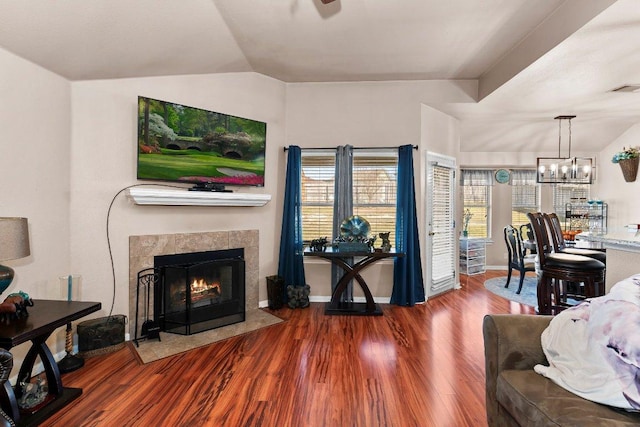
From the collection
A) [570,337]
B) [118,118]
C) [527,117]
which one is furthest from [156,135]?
[527,117]

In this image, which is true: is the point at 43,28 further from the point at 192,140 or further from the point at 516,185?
the point at 516,185

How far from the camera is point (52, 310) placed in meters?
2.13

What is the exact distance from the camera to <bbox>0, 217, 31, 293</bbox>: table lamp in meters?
1.83

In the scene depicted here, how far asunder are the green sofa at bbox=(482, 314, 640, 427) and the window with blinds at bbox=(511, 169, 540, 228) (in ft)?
18.7

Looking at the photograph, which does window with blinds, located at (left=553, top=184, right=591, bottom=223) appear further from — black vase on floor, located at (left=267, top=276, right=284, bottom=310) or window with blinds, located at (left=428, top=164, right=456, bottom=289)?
black vase on floor, located at (left=267, top=276, right=284, bottom=310)

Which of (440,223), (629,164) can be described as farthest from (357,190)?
(629,164)

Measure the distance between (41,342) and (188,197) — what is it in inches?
62.4

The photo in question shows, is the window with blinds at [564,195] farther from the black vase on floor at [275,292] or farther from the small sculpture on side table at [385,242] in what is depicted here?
the black vase on floor at [275,292]

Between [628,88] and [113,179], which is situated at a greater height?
[628,88]

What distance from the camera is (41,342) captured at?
6.85 ft

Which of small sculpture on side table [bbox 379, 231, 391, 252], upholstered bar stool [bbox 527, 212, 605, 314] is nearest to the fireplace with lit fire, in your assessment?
small sculpture on side table [bbox 379, 231, 391, 252]

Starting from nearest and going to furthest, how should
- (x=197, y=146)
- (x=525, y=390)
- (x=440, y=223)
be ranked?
(x=525, y=390), (x=197, y=146), (x=440, y=223)

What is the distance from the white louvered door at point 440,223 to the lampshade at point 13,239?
4081 mm

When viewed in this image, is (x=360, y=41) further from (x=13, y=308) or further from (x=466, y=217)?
(x=466, y=217)
